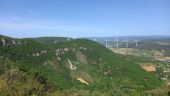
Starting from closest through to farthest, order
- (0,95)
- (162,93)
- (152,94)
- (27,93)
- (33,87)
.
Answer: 1. (0,95)
2. (27,93)
3. (33,87)
4. (162,93)
5. (152,94)

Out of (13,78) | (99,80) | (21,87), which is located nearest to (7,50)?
(99,80)

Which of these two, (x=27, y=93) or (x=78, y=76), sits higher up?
(x=27, y=93)

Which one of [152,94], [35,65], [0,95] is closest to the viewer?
[0,95]

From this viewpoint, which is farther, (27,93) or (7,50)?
(7,50)

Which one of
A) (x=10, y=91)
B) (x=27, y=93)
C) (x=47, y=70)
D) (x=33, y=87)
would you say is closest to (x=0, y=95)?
(x=10, y=91)

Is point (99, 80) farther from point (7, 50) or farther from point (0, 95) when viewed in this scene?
point (0, 95)

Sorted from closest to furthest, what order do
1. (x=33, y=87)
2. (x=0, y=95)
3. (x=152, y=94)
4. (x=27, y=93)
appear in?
(x=0, y=95) → (x=27, y=93) → (x=33, y=87) → (x=152, y=94)

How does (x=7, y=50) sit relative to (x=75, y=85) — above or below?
above

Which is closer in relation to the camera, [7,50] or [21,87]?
[21,87]

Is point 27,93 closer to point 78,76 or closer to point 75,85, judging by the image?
point 75,85
